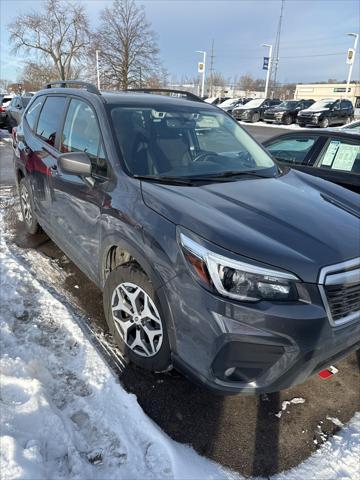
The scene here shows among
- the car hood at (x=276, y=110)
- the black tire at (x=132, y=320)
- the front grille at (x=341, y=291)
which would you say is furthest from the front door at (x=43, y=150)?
the car hood at (x=276, y=110)

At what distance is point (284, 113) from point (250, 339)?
29989mm

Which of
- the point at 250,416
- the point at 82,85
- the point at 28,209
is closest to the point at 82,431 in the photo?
the point at 250,416

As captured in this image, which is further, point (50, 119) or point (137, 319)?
point (50, 119)

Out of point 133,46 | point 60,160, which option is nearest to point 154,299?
point 60,160

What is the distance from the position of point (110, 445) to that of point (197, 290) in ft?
3.16

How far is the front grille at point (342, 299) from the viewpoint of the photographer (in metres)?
2.11

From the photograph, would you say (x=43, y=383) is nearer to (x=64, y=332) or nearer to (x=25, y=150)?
(x=64, y=332)

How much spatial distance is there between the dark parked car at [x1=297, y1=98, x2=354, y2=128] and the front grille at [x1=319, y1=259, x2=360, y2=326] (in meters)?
26.1

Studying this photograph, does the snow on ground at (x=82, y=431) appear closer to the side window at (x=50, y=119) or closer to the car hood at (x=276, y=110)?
the side window at (x=50, y=119)

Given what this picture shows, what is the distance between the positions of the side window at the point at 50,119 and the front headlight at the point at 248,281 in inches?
100.0

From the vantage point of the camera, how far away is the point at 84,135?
330cm

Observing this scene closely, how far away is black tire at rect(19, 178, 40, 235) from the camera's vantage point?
4712mm

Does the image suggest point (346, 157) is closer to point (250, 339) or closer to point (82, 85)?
point (82, 85)

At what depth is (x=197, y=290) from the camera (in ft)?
6.83
